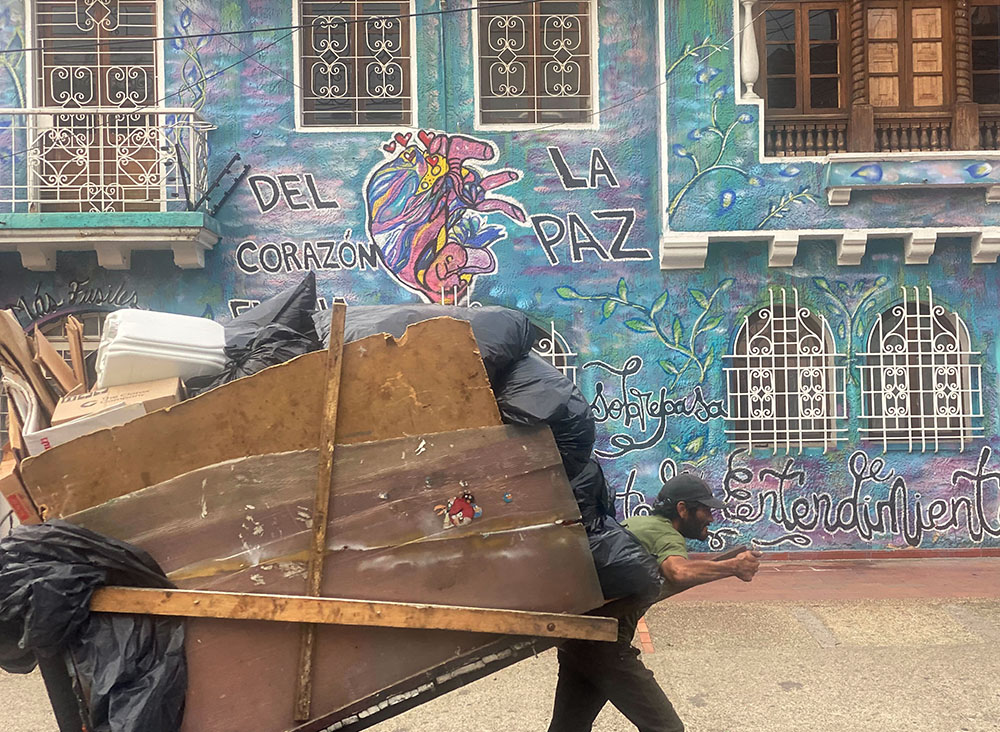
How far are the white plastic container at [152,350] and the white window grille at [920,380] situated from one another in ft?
25.7

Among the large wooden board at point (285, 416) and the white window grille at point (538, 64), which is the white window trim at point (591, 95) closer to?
the white window grille at point (538, 64)

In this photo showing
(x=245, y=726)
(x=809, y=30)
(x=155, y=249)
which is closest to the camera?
(x=245, y=726)

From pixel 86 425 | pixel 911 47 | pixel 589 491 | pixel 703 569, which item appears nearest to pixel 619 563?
pixel 589 491

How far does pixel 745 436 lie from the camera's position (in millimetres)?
9328

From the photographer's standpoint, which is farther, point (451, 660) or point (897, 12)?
point (897, 12)

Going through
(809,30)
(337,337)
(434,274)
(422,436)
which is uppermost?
(809,30)

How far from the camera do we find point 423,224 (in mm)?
9242

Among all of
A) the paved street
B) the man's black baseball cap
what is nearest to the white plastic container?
the man's black baseball cap

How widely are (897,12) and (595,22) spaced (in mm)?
3033

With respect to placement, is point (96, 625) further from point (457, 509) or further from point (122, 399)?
point (457, 509)

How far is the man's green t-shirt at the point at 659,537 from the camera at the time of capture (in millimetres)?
3602

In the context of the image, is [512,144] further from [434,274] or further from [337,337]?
[337,337]

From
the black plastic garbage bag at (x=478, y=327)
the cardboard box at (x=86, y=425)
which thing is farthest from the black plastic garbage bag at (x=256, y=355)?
the cardboard box at (x=86, y=425)

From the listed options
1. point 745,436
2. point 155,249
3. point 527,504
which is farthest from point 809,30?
point 527,504
